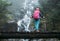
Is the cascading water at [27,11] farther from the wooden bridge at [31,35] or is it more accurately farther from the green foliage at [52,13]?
the wooden bridge at [31,35]

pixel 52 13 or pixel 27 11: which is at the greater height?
pixel 27 11

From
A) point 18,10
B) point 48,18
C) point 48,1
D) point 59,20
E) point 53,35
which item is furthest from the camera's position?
point 18,10

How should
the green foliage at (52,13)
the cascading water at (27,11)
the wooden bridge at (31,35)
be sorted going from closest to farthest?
the wooden bridge at (31,35) < the green foliage at (52,13) < the cascading water at (27,11)

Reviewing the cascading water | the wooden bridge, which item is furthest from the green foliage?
the wooden bridge

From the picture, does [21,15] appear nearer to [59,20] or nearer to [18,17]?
[18,17]

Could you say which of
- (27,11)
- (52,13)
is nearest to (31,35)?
(52,13)

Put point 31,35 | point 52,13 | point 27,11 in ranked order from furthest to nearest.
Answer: point 27,11, point 52,13, point 31,35

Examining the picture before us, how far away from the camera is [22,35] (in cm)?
314

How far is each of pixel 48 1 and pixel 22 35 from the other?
11.8m

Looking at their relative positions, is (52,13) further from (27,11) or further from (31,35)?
(31,35)

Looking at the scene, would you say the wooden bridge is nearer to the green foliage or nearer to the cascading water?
the green foliage

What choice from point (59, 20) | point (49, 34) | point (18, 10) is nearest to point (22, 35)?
point (49, 34)

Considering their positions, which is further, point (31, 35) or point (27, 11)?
point (27, 11)

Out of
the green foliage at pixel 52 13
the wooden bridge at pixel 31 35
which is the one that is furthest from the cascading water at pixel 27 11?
the wooden bridge at pixel 31 35
